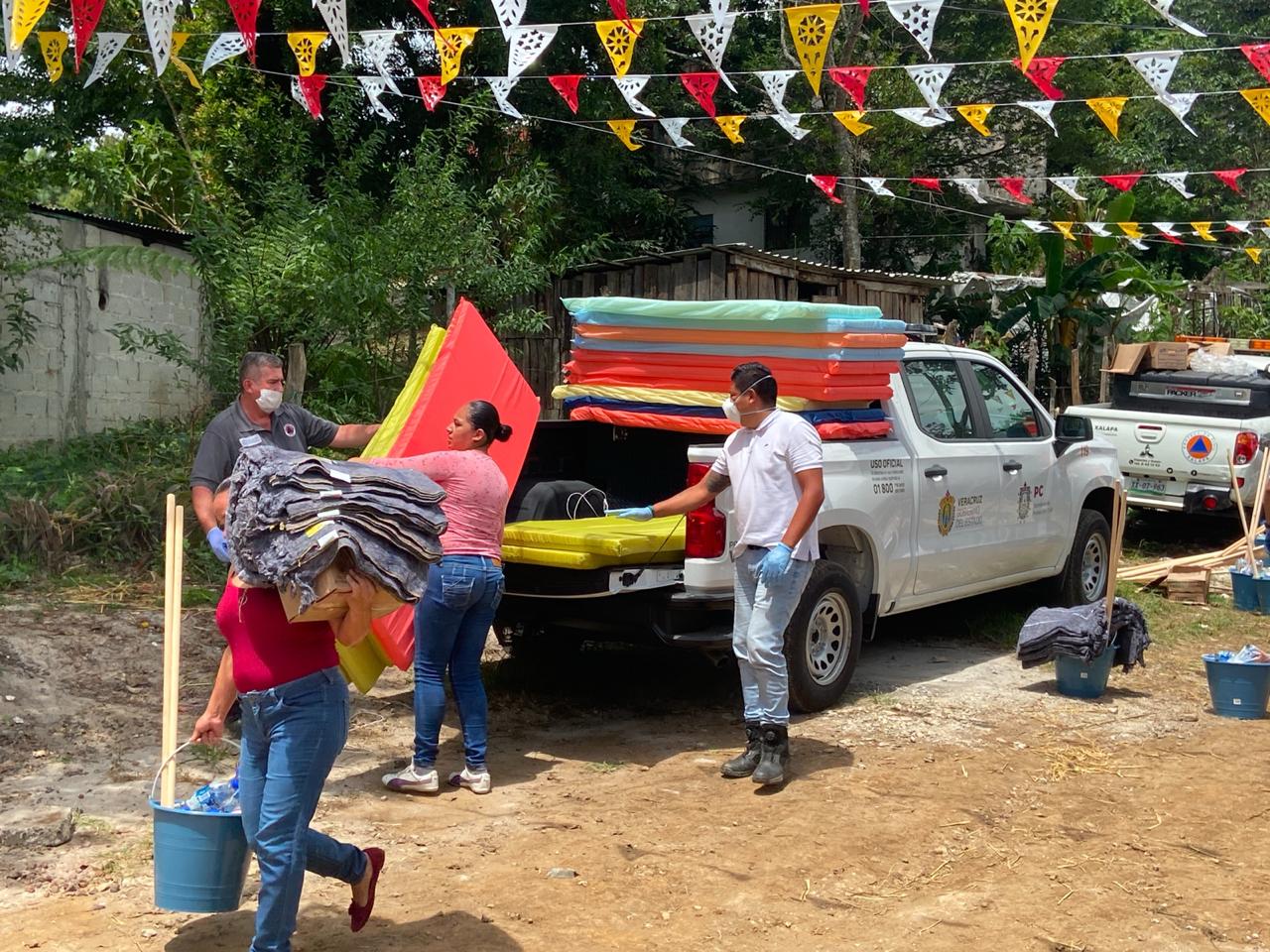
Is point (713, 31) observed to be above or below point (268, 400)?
above

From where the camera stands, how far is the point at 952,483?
26.2 ft

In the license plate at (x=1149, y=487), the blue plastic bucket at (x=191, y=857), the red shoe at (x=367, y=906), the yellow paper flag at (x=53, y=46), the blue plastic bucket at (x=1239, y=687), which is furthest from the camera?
the license plate at (x=1149, y=487)

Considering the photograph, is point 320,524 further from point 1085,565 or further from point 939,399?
point 1085,565

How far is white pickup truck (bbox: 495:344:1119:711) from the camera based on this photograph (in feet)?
21.2

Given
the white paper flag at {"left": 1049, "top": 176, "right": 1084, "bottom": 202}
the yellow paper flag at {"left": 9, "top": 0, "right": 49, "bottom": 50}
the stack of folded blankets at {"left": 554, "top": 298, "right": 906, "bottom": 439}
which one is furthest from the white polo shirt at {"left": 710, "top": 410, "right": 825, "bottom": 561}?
the white paper flag at {"left": 1049, "top": 176, "right": 1084, "bottom": 202}

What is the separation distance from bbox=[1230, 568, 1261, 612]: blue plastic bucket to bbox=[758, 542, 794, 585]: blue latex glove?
20.7 feet

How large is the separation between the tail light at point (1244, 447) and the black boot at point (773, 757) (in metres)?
8.24

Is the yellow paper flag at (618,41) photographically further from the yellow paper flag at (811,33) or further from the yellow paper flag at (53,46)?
the yellow paper flag at (53,46)

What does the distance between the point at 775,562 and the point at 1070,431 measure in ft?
13.3

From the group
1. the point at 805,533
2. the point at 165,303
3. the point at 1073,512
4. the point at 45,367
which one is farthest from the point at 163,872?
the point at 165,303

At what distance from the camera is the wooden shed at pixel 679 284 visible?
14914mm

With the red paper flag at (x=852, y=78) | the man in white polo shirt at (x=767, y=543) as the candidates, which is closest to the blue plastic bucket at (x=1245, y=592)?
the red paper flag at (x=852, y=78)

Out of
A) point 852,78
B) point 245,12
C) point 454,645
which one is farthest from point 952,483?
point 852,78

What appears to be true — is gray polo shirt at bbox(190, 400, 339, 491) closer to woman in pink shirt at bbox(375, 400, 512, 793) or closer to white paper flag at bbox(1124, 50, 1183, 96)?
woman in pink shirt at bbox(375, 400, 512, 793)
